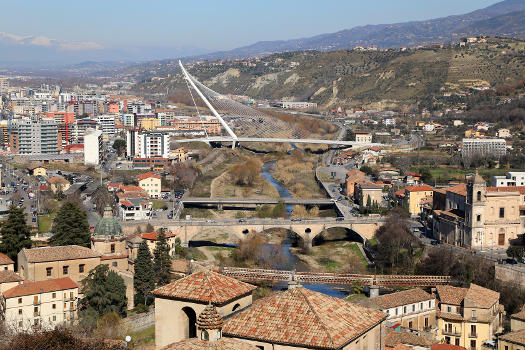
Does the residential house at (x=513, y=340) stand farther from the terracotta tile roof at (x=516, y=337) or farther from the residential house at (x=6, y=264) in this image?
the residential house at (x=6, y=264)

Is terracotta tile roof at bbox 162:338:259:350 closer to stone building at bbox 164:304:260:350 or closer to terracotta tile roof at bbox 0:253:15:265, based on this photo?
stone building at bbox 164:304:260:350

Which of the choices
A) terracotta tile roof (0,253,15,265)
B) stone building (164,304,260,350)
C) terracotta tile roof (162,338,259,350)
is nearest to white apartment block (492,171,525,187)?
terracotta tile roof (0,253,15,265)

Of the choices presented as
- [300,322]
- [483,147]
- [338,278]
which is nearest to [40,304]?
[338,278]

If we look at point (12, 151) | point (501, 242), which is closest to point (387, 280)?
point (501, 242)

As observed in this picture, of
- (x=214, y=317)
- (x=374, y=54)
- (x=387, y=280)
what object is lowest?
(x=387, y=280)

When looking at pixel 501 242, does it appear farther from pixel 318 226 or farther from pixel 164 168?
pixel 164 168

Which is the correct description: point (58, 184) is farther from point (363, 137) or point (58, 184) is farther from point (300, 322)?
point (300, 322)
